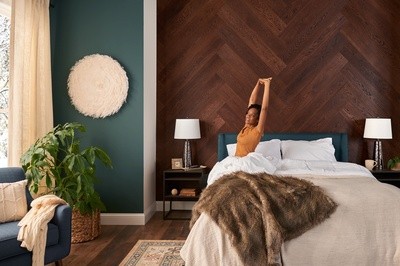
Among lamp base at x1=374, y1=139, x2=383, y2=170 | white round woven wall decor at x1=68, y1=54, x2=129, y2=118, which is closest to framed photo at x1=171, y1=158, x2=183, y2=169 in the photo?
white round woven wall decor at x1=68, y1=54, x2=129, y2=118

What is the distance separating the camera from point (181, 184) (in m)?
5.73

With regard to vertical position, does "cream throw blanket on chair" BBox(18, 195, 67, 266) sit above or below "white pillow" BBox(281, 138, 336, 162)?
below

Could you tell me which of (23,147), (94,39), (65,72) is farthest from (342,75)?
(23,147)

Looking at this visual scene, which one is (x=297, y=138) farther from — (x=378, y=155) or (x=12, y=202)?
(x=12, y=202)

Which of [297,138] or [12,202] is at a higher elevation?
[297,138]

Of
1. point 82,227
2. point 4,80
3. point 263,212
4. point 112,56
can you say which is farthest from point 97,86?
point 263,212

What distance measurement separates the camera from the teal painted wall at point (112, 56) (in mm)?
5035

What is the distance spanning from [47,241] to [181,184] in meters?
2.77

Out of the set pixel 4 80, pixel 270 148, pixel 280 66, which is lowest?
pixel 270 148

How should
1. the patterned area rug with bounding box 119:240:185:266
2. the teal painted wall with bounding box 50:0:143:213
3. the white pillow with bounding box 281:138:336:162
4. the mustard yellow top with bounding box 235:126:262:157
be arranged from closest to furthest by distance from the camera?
the patterned area rug with bounding box 119:240:185:266 < the mustard yellow top with bounding box 235:126:262:157 < the white pillow with bounding box 281:138:336:162 < the teal painted wall with bounding box 50:0:143:213

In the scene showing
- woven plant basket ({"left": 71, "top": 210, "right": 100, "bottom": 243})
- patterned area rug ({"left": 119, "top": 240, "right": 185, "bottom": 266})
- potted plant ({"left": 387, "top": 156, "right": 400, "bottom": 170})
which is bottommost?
patterned area rug ({"left": 119, "top": 240, "right": 185, "bottom": 266})

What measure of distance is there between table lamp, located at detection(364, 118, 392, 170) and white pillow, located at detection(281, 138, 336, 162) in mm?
495

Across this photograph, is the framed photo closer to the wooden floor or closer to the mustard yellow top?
the wooden floor

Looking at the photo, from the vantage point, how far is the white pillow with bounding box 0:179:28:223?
3.24 meters
